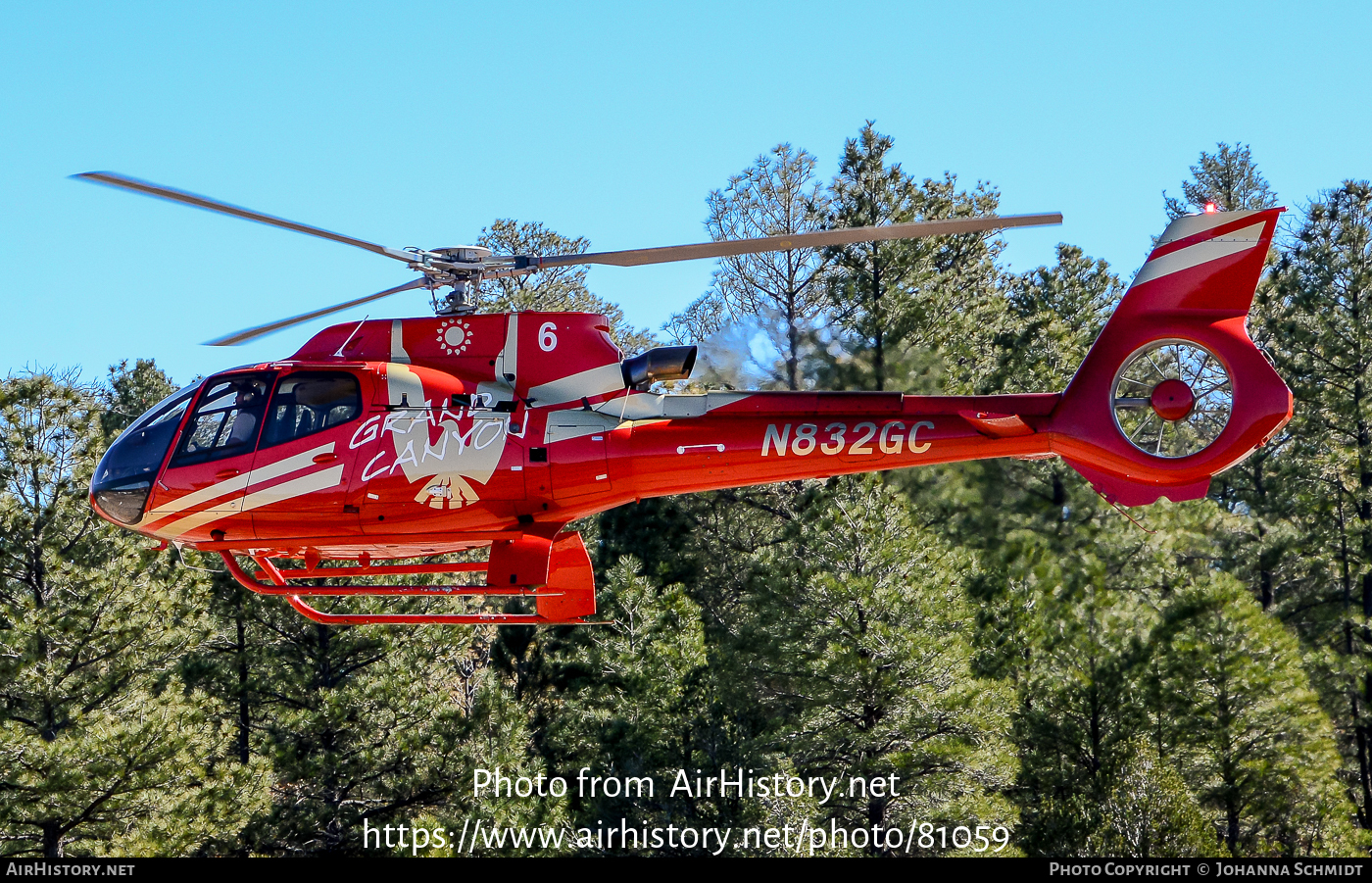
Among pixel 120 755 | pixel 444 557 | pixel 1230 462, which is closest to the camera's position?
pixel 1230 462

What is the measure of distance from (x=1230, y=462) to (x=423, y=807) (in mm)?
21107

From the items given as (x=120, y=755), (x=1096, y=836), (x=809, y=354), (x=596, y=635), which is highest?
(x=809, y=354)

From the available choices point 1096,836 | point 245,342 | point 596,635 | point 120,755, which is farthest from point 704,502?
point 245,342

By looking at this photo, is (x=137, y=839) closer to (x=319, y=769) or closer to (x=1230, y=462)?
(x=319, y=769)

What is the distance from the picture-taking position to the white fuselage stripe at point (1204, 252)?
1309cm

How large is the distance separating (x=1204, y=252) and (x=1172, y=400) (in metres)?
1.72

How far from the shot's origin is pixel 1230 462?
12.3m

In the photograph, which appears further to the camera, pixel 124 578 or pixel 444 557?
pixel 444 557

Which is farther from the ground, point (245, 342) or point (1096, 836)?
point (245, 342)

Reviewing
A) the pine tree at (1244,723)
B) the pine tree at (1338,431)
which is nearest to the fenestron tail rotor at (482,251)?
the pine tree at (1244,723)

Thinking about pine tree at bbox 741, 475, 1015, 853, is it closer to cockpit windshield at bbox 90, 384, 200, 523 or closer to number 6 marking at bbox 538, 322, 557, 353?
number 6 marking at bbox 538, 322, 557, 353

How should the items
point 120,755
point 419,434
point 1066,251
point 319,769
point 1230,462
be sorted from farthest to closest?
1. point 1066,251
2. point 319,769
3. point 120,755
4. point 419,434
5. point 1230,462

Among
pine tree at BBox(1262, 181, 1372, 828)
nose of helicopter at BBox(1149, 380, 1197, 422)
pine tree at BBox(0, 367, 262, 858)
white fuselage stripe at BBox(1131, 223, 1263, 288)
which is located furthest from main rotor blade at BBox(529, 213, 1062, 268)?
pine tree at BBox(1262, 181, 1372, 828)

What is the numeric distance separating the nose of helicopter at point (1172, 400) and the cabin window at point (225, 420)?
8165 mm
